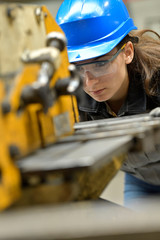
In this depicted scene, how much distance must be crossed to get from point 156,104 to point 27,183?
1169 millimetres

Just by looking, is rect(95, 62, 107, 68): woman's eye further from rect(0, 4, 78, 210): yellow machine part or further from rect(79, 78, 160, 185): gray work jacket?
rect(0, 4, 78, 210): yellow machine part

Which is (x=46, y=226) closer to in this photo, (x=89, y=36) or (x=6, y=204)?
(x=6, y=204)

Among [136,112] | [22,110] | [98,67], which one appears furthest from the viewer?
[136,112]

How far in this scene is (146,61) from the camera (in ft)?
6.16

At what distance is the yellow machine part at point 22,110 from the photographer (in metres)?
0.77

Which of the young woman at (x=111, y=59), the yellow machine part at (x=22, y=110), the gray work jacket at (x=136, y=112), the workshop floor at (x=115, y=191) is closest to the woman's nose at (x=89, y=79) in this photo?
the young woman at (x=111, y=59)

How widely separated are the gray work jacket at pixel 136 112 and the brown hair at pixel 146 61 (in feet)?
0.21

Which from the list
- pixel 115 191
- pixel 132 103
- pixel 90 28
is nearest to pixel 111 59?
pixel 90 28

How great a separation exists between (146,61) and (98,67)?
338 millimetres

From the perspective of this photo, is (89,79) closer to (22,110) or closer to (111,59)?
(111,59)

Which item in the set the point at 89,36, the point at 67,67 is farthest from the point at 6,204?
the point at 89,36

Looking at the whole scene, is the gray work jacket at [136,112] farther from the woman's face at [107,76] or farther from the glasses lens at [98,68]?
the glasses lens at [98,68]

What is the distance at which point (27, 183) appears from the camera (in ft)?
2.71

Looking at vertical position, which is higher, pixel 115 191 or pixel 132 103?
pixel 132 103
